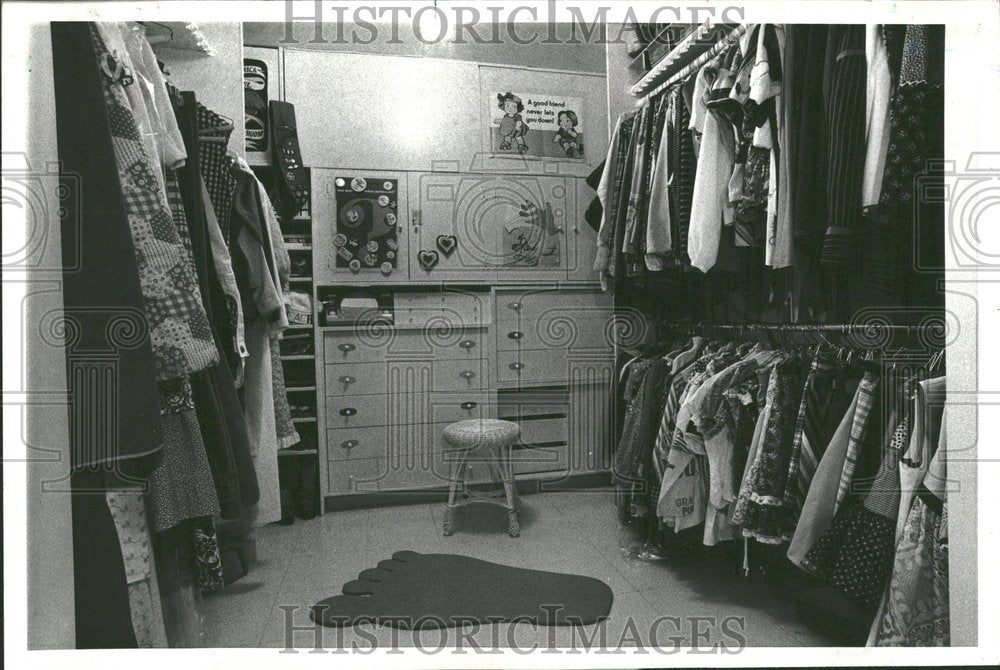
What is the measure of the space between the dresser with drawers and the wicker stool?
0.17 meters

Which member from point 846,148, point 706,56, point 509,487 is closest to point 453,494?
point 509,487

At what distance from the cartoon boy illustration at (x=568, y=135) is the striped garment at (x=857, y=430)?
61.1 inches

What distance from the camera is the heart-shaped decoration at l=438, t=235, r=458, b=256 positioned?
218 centimetres

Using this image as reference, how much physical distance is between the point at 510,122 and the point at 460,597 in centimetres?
180

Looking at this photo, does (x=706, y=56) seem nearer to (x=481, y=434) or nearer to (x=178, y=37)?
(x=481, y=434)

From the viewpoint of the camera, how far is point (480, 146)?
2.19 meters

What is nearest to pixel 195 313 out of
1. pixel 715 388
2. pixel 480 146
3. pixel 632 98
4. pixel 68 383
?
pixel 68 383

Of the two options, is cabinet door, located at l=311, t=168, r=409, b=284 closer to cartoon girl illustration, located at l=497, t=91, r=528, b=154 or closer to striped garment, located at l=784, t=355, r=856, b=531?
cartoon girl illustration, located at l=497, t=91, r=528, b=154

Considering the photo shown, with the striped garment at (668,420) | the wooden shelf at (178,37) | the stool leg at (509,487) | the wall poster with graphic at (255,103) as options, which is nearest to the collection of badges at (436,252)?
the wall poster with graphic at (255,103)

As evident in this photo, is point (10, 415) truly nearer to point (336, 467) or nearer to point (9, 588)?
point (9, 588)

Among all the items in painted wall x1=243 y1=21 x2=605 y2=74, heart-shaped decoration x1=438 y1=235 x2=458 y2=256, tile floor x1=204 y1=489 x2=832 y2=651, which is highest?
painted wall x1=243 y1=21 x2=605 y2=74

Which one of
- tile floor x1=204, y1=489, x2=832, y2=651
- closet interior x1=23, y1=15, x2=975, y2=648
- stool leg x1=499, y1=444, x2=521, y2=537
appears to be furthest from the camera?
stool leg x1=499, y1=444, x2=521, y2=537

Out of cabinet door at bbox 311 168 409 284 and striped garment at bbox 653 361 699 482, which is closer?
striped garment at bbox 653 361 699 482

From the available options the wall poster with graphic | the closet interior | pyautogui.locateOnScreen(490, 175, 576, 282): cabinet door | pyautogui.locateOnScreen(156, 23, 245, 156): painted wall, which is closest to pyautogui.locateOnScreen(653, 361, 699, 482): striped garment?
the closet interior
